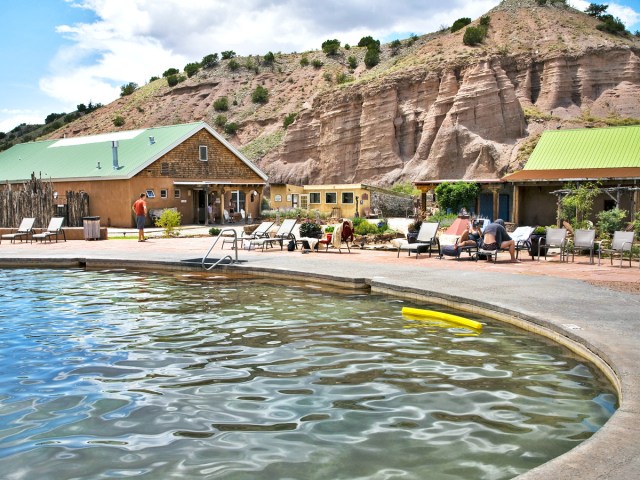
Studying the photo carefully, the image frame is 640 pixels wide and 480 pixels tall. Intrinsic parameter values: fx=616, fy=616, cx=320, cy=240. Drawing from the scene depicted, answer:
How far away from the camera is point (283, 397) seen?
232 inches

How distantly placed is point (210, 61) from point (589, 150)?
276ft

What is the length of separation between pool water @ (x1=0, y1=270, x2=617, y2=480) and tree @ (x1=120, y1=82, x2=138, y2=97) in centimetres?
10323

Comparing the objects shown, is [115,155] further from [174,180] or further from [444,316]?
[444,316]

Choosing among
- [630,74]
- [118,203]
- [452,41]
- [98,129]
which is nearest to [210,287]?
[118,203]

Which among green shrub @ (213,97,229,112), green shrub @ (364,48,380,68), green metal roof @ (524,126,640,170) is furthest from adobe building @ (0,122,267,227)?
green shrub @ (364,48,380,68)

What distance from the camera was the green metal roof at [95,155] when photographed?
35.8m

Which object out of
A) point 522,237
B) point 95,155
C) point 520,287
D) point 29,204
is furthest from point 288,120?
point 520,287

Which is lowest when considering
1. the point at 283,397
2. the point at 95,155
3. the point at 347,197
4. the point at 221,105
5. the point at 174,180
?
the point at 283,397

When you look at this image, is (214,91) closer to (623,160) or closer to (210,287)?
(623,160)

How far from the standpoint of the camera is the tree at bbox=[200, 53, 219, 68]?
104m

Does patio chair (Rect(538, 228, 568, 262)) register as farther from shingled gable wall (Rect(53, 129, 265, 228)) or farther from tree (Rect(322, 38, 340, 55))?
tree (Rect(322, 38, 340, 55))

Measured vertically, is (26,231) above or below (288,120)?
below

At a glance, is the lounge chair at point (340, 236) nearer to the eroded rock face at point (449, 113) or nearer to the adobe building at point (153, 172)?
the adobe building at point (153, 172)

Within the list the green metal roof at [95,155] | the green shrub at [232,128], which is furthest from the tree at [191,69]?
the green metal roof at [95,155]
